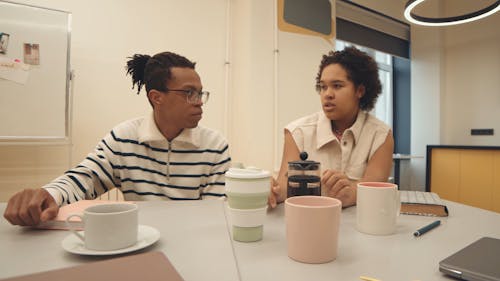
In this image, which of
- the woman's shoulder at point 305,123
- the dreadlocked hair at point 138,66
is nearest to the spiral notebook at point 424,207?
the woman's shoulder at point 305,123

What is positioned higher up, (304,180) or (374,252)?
(304,180)

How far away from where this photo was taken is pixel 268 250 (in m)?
0.59

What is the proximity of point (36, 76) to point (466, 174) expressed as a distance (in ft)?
12.8

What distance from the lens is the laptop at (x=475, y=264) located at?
0.45 meters

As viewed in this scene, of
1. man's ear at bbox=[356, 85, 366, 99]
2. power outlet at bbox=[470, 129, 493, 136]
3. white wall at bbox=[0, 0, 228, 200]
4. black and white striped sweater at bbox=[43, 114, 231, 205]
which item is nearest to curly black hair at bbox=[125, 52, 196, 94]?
black and white striped sweater at bbox=[43, 114, 231, 205]

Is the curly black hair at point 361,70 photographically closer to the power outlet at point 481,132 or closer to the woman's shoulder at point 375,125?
the woman's shoulder at point 375,125

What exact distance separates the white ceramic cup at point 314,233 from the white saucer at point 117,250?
0.28 metres

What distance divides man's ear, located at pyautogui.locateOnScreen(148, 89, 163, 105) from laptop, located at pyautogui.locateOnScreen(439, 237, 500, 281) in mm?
1159

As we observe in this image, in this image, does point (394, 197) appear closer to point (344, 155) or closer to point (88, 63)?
point (344, 155)

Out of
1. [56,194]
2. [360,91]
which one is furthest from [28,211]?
[360,91]

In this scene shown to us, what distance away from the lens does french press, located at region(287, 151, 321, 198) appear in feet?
2.71

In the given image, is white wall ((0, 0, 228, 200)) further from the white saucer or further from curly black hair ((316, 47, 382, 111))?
the white saucer

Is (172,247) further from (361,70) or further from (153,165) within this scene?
(361,70)

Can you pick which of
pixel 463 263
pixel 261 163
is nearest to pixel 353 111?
pixel 463 263
